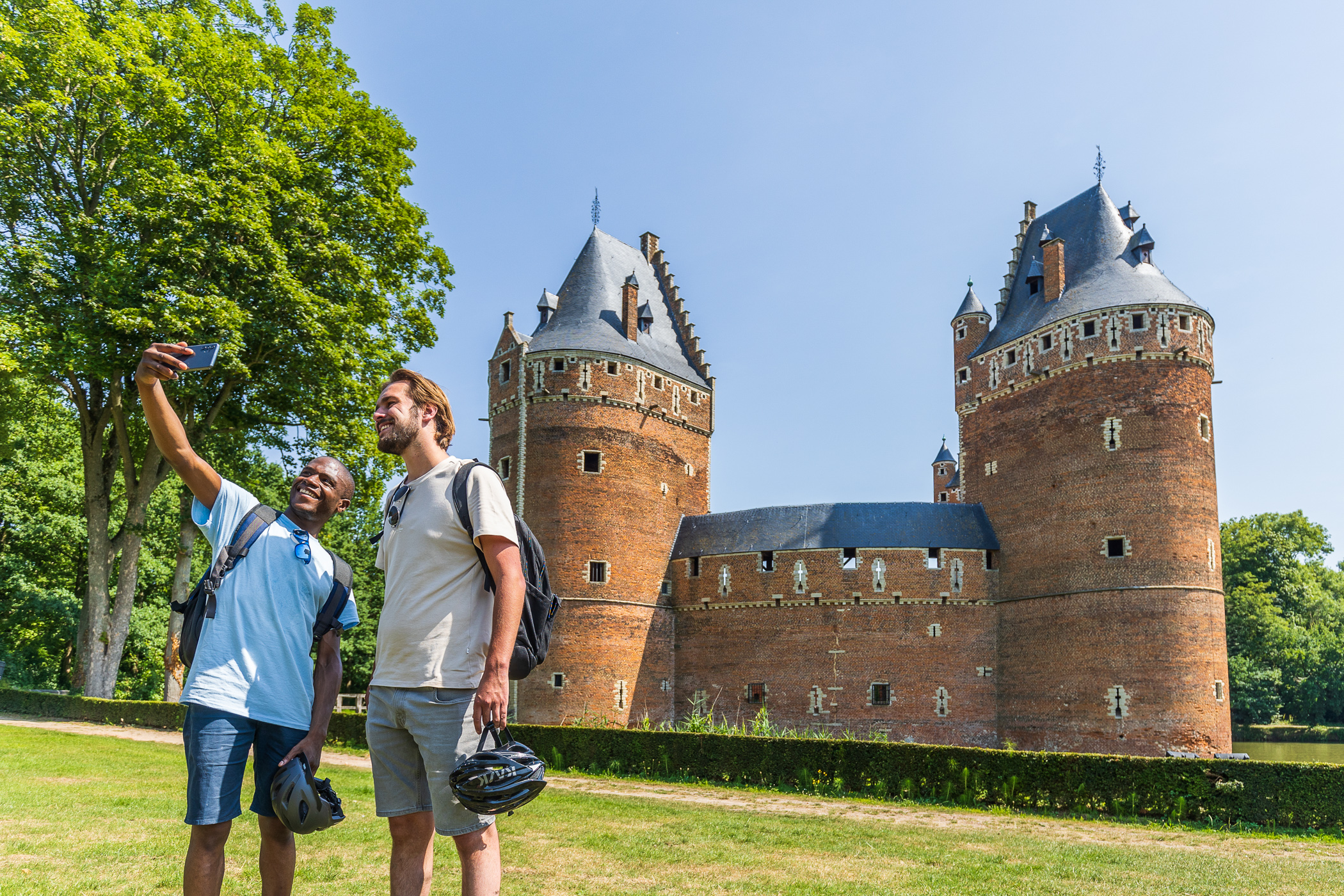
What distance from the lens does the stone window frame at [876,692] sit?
32125 millimetres

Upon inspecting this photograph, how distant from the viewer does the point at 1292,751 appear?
154ft

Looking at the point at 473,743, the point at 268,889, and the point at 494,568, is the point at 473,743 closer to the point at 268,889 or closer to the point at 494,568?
the point at 494,568

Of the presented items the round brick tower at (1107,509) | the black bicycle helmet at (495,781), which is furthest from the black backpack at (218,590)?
the round brick tower at (1107,509)

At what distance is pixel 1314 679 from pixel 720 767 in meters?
52.2

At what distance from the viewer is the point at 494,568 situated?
3830 mm

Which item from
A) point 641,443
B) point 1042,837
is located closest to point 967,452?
point 641,443

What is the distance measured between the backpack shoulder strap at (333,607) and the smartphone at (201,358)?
108 centimetres

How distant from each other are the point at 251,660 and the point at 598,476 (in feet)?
98.9

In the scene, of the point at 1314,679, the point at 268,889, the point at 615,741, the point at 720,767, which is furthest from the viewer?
the point at 1314,679

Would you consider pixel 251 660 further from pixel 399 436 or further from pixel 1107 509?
pixel 1107 509

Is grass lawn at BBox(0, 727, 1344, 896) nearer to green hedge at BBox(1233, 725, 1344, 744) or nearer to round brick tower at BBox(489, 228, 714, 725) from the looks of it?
round brick tower at BBox(489, 228, 714, 725)

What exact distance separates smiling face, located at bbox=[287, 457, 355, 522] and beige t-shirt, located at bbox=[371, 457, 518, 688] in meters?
0.85

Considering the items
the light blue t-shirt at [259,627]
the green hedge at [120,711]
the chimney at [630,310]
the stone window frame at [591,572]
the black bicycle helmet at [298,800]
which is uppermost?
the chimney at [630,310]

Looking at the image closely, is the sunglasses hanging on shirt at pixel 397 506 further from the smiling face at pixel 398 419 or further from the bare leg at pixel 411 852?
the bare leg at pixel 411 852
